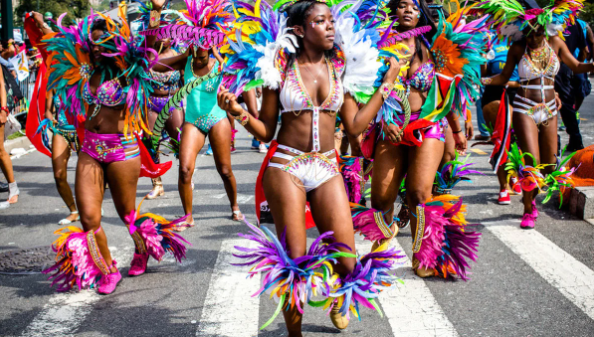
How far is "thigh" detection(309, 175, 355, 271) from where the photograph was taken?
3.45 meters

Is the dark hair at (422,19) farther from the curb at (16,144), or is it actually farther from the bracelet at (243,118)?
the curb at (16,144)

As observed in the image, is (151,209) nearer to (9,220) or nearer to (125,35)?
(9,220)

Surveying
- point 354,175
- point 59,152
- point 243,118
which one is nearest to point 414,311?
point 243,118

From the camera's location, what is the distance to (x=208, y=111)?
6.14 meters

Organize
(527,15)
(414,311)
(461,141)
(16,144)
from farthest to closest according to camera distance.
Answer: (16,144), (527,15), (461,141), (414,311)

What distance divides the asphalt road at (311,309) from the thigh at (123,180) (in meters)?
0.67

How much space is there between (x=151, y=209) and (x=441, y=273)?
3895 mm

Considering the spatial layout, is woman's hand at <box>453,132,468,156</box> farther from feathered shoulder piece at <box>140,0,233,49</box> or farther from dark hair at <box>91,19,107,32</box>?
dark hair at <box>91,19,107,32</box>

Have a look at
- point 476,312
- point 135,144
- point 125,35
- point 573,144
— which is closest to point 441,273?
point 476,312

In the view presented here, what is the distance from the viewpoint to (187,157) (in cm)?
600

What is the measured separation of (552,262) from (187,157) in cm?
357

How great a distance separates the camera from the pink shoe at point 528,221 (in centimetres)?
609

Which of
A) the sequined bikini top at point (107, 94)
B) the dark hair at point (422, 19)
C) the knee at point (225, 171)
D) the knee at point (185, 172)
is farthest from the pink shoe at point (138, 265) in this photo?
the dark hair at point (422, 19)

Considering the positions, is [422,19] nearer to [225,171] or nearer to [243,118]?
[243,118]
